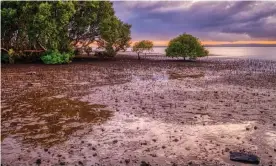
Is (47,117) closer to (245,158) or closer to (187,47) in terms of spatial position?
(245,158)

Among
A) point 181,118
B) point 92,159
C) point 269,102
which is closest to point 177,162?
point 92,159

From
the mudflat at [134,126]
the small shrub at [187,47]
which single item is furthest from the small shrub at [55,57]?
the mudflat at [134,126]

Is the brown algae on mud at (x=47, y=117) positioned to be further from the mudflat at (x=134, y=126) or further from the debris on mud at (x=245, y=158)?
the debris on mud at (x=245, y=158)

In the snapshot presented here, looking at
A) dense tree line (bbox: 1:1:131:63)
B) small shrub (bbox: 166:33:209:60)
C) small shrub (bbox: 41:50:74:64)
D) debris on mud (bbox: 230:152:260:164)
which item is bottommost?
debris on mud (bbox: 230:152:260:164)

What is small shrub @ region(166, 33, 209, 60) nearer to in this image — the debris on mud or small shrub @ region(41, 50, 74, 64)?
small shrub @ region(41, 50, 74, 64)

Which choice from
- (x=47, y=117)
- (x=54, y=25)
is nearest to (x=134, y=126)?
(x=47, y=117)

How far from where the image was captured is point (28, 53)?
151 feet

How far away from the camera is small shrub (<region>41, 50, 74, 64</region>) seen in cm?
4319

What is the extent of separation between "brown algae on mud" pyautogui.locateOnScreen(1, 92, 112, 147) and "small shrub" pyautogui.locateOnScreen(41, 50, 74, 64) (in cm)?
2525

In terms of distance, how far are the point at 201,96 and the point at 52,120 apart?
10172mm

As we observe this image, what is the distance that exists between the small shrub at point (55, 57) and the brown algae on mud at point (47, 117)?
25.3m

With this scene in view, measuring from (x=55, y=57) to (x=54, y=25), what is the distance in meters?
6.01

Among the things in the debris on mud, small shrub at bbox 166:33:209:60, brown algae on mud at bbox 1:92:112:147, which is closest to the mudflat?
brown algae on mud at bbox 1:92:112:147

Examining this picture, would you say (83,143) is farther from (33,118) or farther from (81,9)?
(81,9)
